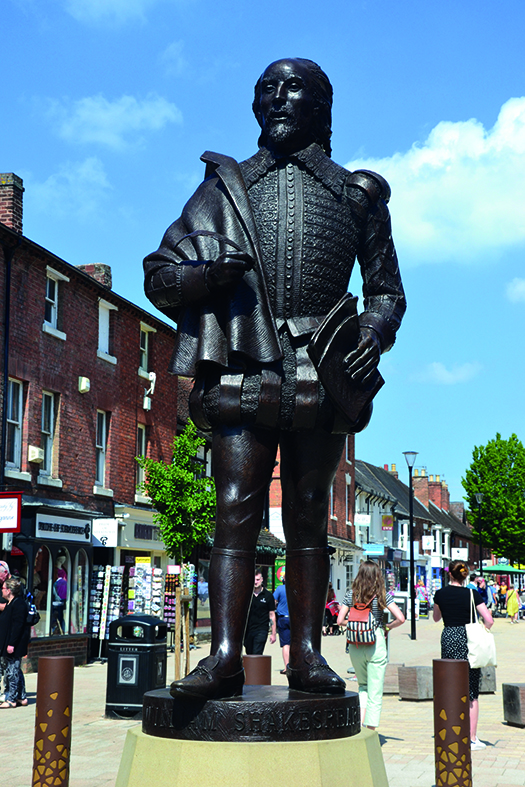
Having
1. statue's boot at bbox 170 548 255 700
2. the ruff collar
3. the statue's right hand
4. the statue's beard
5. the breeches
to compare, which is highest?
the statue's beard

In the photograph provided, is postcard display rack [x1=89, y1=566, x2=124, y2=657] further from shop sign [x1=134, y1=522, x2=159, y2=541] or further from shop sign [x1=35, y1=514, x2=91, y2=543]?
shop sign [x1=134, y1=522, x2=159, y2=541]

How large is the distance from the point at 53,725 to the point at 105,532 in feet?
57.2

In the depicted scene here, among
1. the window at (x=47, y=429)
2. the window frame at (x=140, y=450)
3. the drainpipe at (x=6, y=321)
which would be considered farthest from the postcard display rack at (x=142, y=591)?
the drainpipe at (x=6, y=321)

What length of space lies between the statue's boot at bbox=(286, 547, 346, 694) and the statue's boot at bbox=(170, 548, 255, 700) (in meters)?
0.27

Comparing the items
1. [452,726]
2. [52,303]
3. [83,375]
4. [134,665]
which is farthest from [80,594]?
[452,726]

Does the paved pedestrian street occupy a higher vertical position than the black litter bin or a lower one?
lower

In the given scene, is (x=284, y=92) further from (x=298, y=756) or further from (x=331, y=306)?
(x=298, y=756)

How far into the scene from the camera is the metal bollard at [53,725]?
171 inches

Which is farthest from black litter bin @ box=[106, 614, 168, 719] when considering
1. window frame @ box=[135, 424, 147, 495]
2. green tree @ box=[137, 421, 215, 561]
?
window frame @ box=[135, 424, 147, 495]

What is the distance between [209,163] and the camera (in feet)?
14.2

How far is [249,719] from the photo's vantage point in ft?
11.7

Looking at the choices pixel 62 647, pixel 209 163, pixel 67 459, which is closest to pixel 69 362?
pixel 67 459

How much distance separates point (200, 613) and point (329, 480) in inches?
975

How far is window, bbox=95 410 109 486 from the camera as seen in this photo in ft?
76.8
